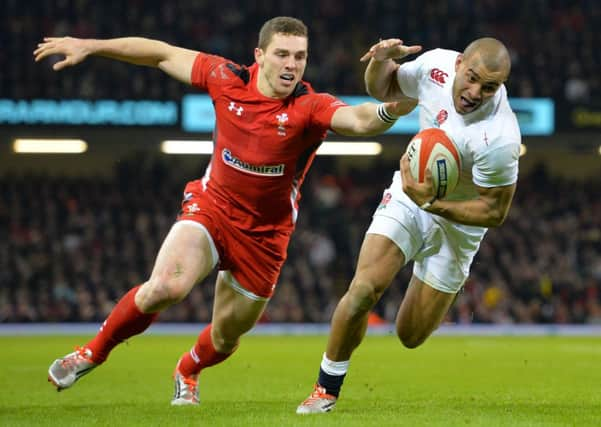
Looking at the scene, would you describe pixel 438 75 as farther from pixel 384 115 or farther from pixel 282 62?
pixel 282 62

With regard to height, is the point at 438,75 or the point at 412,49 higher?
the point at 412,49

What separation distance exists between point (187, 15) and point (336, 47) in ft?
11.1

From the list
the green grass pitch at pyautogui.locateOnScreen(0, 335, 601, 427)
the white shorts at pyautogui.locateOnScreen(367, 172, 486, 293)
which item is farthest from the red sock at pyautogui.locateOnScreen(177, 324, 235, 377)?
the white shorts at pyautogui.locateOnScreen(367, 172, 486, 293)

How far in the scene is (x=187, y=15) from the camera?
74.1 feet

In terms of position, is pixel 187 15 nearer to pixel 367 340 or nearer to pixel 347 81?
pixel 347 81

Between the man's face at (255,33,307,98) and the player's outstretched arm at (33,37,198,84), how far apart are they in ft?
1.90

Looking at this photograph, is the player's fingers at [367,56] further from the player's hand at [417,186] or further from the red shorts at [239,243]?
the red shorts at [239,243]

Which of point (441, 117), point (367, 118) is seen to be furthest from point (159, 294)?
point (441, 117)

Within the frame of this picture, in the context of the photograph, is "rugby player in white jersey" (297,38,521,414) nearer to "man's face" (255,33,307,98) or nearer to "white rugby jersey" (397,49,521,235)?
"white rugby jersey" (397,49,521,235)

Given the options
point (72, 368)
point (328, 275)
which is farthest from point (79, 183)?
point (72, 368)

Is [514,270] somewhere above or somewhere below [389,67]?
below

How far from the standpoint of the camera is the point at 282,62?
21.6 feet

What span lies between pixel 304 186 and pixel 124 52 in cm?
1761

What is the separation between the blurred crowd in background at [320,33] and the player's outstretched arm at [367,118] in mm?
15037
